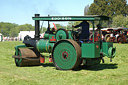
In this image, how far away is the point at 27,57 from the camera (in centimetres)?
1288

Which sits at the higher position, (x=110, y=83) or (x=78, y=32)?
(x=78, y=32)

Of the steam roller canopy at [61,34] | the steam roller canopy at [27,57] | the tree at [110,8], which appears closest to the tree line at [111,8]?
the tree at [110,8]

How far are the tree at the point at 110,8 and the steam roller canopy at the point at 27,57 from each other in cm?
7181

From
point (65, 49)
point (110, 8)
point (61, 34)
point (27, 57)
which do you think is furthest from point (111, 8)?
point (65, 49)

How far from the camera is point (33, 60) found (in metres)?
13.0

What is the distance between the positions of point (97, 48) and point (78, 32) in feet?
4.51

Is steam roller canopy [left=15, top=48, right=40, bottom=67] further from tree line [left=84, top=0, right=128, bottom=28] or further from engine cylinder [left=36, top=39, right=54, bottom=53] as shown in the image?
tree line [left=84, top=0, right=128, bottom=28]

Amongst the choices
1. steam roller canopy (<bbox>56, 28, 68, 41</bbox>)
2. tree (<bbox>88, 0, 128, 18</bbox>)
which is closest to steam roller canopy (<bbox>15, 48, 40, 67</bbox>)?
steam roller canopy (<bbox>56, 28, 68, 41</bbox>)

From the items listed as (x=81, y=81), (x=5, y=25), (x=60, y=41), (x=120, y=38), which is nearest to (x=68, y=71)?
(x=60, y=41)

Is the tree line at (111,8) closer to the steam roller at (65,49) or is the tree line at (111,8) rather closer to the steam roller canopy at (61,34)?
the steam roller at (65,49)

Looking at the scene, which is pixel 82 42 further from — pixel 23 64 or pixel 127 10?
pixel 127 10

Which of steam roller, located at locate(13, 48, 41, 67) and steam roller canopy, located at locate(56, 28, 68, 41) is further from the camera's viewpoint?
steam roller, located at locate(13, 48, 41, 67)

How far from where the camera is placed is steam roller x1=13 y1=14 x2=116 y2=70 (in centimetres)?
1109

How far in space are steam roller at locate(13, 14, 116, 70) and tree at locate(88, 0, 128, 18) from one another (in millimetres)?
71910
